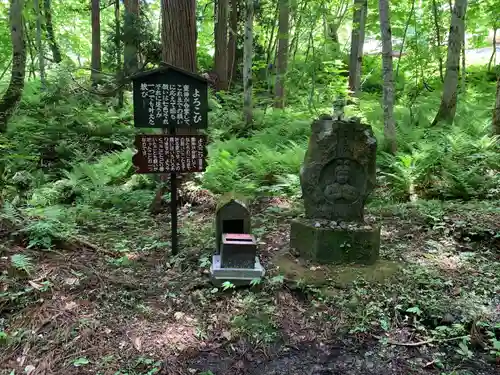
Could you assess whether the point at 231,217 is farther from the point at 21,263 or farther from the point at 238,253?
the point at 21,263

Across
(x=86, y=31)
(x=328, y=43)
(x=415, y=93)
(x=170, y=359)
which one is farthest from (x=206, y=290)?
(x=86, y=31)

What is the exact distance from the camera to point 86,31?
73.3 ft

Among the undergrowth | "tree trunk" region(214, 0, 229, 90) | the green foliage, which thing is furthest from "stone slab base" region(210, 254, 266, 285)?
"tree trunk" region(214, 0, 229, 90)

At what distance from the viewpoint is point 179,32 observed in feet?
21.1

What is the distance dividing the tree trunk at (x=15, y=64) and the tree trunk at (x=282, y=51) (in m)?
6.01

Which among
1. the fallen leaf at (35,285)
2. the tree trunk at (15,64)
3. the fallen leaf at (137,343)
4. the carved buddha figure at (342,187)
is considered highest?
the tree trunk at (15,64)

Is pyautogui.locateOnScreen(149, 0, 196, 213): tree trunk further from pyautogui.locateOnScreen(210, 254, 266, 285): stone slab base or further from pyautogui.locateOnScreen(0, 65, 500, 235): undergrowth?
pyautogui.locateOnScreen(210, 254, 266, 285): stone slab base

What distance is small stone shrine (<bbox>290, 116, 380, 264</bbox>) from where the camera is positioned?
14.7ft

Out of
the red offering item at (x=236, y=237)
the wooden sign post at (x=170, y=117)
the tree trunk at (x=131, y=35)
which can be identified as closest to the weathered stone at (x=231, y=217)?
the red offering item at (x=236, y=237)

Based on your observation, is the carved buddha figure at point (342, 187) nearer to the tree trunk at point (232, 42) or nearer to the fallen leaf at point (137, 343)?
the fallen leaf at point (137, 343)

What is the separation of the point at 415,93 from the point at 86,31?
18734mm

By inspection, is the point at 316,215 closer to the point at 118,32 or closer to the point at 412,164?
the point at 412,164

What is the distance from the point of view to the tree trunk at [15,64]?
Result: 342 inches

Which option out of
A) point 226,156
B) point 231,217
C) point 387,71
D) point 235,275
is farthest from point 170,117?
point 387,71
